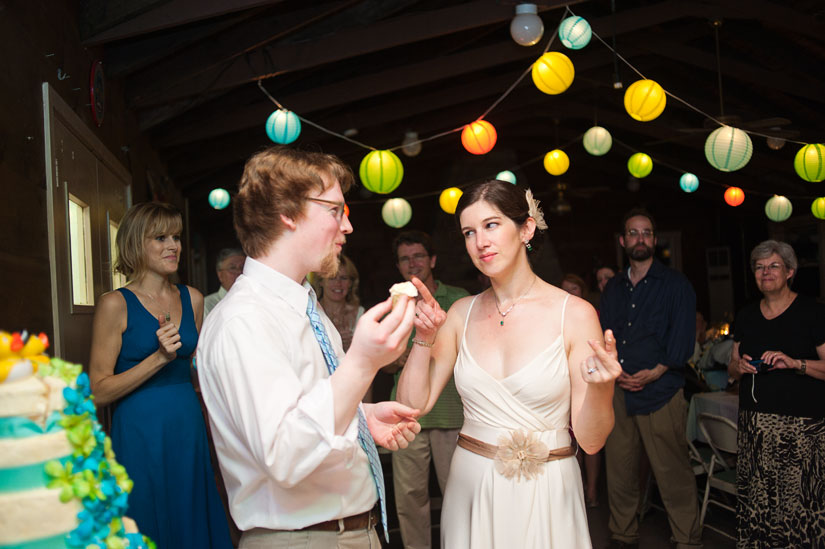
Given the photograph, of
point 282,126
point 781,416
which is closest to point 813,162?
point 781,416

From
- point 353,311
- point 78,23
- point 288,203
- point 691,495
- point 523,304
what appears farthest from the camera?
point 353,311

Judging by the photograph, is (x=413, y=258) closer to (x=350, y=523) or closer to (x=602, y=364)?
(x=602, y=364)

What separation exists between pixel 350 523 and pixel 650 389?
2765mm

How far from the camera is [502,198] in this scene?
2014 mm

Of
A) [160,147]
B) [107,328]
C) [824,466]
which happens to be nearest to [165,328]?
[107,328]

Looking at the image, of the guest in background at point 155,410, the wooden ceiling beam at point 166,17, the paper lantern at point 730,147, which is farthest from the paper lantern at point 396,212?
the guest in background at point 155,410

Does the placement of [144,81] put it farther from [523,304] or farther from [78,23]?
[523,304]

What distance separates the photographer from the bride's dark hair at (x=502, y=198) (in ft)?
6.60

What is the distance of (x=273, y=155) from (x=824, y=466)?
3145mm

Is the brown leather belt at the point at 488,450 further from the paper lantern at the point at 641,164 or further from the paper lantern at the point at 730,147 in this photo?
the paper lantern at the point at 641,164

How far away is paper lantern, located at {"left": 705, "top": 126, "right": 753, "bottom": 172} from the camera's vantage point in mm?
4289

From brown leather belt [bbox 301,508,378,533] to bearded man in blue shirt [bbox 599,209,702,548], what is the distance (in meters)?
2.62

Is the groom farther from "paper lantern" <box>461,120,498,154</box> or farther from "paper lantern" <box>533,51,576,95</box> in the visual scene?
"paper lantern" <box>461,120,498,154</box>

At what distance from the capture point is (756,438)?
3436 mm
